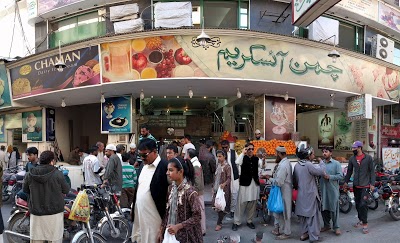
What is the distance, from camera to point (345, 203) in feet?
26.9

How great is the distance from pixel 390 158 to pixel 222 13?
410 inches

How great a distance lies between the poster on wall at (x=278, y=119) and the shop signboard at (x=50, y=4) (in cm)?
857

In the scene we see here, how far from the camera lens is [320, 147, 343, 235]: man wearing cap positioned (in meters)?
6.28

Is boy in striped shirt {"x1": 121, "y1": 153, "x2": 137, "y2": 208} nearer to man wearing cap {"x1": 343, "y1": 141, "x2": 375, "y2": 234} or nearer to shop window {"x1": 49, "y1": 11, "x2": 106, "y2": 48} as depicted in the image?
man wearing cap {"x1": 343, "y1": 141, "x2": 375, "y2": 234}

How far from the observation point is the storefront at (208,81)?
32.3 ft

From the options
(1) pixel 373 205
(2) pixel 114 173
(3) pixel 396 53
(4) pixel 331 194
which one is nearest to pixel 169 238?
(2) pixel 114 173

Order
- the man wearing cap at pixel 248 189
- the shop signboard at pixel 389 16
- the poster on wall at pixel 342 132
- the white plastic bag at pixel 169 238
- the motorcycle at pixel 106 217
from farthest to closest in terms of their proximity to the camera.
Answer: the poster on wall at pixel 342 132, the shop signboard at pixel 389 16, the man wearing cap at pixel 248 189, the motorcycle at pixel 106 217, the white plastic bag at pixel 169 238

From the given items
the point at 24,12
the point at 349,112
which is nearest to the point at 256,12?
the point at 349,112

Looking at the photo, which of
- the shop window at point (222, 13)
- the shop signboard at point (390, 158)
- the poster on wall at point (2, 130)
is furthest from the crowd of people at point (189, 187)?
the poster on wall at point (2, 130)

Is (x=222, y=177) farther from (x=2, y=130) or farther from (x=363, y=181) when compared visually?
(x=2, y=130)

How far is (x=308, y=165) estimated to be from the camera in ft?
19.4

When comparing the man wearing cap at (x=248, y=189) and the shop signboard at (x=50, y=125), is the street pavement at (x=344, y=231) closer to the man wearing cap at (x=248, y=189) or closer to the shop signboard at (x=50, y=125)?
the man wearing cap at (x=248, y=189)

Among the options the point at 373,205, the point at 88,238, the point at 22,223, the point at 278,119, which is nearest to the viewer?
the point at 88,238

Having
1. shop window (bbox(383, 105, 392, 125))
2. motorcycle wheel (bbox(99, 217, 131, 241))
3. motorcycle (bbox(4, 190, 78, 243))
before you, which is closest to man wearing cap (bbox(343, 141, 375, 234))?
motorcycle wheel (bbox(99, 217, 131, 241))
